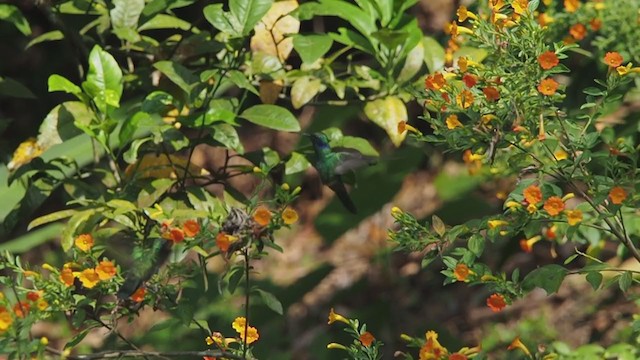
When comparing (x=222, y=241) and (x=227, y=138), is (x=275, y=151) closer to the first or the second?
(x=227, y=138)

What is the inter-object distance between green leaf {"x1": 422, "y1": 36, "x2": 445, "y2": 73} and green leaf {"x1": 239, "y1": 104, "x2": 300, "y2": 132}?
14.1 inches

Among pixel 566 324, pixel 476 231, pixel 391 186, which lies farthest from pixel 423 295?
pixel 476 231

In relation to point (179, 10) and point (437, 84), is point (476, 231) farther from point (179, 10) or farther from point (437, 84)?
point (179, 10)

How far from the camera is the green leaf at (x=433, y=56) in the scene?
2230 millimetres

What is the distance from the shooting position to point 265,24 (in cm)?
→ 222

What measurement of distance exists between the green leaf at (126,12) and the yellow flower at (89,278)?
0.73 metres

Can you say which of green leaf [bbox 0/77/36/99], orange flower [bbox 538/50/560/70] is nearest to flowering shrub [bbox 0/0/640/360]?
orange flower [bbox 538/50/560/70]

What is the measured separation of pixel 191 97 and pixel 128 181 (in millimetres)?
214

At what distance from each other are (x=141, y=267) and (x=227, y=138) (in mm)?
349

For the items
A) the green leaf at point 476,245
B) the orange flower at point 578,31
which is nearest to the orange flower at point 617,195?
the green leaf at point 476,245

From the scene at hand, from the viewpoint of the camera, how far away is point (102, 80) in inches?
78.6

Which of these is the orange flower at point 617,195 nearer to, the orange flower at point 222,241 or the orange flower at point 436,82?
the orange flower at point 436,82

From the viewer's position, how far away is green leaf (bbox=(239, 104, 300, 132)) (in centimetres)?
203

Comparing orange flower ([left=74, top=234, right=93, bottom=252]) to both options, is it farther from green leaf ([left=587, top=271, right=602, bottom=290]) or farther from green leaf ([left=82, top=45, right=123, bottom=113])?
green leaf ([left=587, top=271, right=602, bottom=290])
